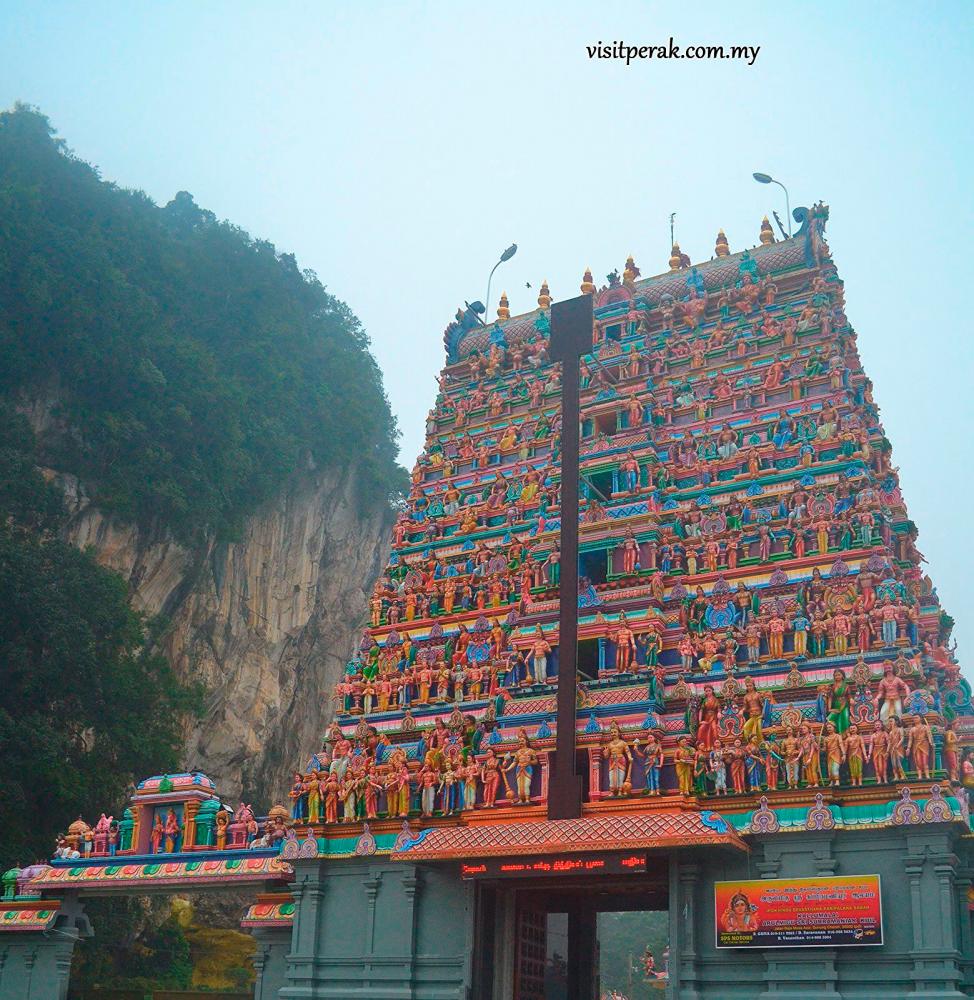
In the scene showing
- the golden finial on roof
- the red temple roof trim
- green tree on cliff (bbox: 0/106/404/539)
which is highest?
green tree on cliff (bbox: 0/106/404/539)

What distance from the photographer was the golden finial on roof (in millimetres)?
26953

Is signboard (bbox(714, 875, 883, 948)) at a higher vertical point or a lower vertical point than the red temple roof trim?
lower

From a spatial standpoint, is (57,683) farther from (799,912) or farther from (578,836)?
(799,912)

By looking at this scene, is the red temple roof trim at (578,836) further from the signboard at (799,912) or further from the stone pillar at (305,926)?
the stone pillar at (305,926)

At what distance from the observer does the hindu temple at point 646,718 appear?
56.7ft

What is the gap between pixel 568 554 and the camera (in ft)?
66.5

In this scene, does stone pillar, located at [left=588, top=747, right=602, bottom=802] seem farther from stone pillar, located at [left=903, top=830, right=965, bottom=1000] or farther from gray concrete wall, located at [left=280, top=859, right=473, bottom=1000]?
stone pillar, located at [left=903, top=830, right=965, bottom=1000]

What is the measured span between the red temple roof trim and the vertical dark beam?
1.89ft

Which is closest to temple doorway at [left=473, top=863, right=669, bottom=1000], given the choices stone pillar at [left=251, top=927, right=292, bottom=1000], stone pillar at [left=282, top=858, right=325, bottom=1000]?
stone pillar at [left=282, top=858, right=325, bottom=1000]

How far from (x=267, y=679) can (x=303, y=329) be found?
1602 centimetres

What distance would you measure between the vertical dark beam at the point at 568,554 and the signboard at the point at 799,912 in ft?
9.26

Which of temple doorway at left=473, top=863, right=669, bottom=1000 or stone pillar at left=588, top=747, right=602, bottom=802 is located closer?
stone pillar at left=588, top=747, right=602, bottom=802

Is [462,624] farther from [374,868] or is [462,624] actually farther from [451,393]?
[451,393]

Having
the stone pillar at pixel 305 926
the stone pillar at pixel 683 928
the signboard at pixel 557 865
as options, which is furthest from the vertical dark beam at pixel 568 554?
the stone pillar at pixel 305 926
